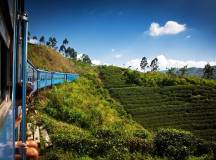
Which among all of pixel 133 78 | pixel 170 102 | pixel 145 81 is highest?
pixel 133 78

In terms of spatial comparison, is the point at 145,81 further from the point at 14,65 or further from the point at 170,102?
the point at 14,65

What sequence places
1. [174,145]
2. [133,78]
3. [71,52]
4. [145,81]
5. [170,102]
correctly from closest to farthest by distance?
[174,145], [170,102], [145,81], [133,78], [71,52]

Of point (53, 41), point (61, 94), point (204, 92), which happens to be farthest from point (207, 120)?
point (53, 41)

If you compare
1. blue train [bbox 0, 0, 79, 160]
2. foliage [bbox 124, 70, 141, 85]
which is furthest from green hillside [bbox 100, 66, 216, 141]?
blue train [bbox 0, 0, 79, 160]

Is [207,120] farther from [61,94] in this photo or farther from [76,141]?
[76,141]

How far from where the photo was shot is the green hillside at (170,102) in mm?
37094

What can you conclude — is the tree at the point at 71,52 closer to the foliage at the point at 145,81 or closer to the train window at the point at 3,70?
the foliage at the point at 145,81

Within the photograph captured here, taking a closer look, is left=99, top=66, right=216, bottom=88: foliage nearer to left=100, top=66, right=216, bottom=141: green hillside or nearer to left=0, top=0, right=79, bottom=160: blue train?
left=100, top=66, right=216, bottom=141: green hillside

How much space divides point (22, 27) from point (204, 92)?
162 ft

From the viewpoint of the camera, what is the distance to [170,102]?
44.7 metres

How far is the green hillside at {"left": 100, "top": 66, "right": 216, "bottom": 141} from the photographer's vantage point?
37094 millimetres

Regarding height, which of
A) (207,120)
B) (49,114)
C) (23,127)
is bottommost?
(207,120)

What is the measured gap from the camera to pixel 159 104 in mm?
44094

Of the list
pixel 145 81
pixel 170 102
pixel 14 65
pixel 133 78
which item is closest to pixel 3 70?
pixel 14 65
